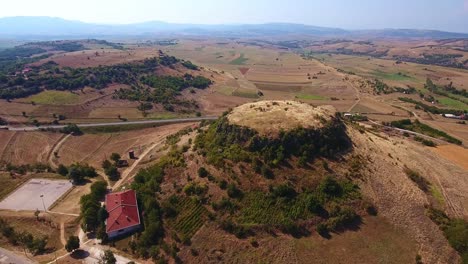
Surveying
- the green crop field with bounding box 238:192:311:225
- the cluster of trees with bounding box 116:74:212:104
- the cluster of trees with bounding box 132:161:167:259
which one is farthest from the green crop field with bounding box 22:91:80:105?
the green crop field with bounding box 238:192:311:225

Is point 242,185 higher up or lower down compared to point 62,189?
higher up

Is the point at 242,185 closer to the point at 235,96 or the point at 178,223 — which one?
the point at 178,223

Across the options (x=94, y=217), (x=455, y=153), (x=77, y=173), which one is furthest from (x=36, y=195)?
(x=455, y=153)

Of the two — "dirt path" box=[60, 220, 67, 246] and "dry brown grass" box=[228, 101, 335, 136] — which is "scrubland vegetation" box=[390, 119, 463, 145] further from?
"dirt path" box=[60, 220, 67, 246]

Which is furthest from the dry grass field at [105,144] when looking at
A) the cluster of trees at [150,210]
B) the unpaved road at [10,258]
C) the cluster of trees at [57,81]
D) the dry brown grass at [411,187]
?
the dry brown grass at [411,187]

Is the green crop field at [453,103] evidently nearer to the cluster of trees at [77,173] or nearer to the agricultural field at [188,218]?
the agricultural field at [188,218]

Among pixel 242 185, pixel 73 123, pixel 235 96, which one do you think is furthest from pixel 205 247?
pixel 235 96
